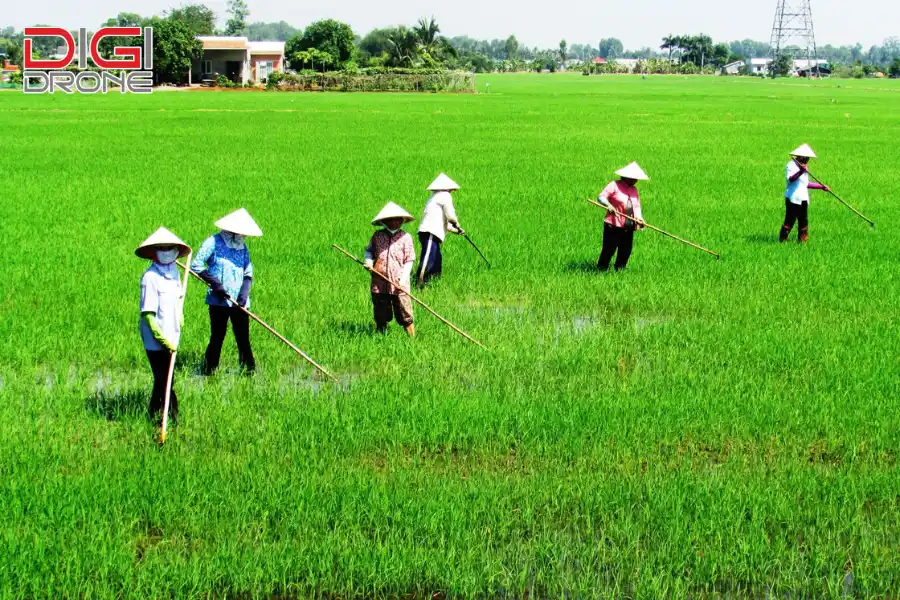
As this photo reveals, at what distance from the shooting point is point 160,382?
7.58m

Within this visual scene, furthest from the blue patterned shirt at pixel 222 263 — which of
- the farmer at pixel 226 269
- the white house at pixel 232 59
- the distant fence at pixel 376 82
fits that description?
the white house at pixel 232 59

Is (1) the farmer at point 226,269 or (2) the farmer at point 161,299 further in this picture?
(1) the farmer at point 226,269

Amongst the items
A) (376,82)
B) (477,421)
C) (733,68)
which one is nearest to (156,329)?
(477,421)

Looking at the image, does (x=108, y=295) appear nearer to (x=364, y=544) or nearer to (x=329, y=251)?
(x=329, y=251)

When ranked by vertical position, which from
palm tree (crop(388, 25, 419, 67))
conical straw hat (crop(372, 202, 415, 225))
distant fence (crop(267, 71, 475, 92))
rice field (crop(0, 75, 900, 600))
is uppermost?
palm tree (crop(388, 25, 419, 67))

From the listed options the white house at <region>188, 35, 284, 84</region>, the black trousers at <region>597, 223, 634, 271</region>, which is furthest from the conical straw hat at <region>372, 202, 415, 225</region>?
the white house at <region>188, 35, 284, 84</region>

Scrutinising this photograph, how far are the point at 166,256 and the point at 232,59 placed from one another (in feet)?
276

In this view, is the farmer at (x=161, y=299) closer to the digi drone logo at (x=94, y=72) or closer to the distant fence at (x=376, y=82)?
the digi drone logo at (x=94, y=72)

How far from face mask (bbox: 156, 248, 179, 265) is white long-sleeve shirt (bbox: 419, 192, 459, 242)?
4711 mm

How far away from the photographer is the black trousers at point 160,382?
290 inches

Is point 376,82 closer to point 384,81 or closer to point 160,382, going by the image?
point 384,81

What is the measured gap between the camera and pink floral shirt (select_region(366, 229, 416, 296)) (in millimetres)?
9727

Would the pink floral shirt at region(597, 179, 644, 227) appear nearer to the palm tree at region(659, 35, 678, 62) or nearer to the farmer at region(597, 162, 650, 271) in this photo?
the farmer at region(597, 162, 650, 271)

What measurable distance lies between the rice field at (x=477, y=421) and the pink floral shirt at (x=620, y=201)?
2.30ft
